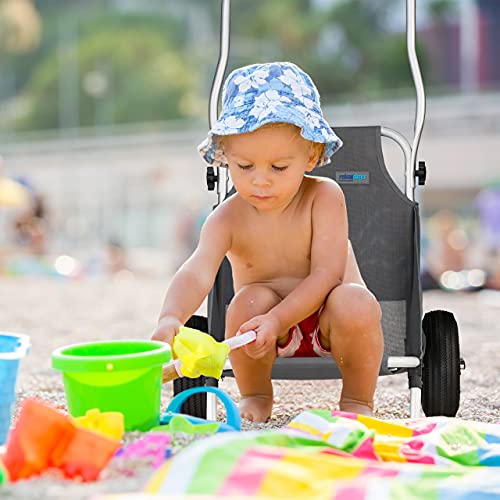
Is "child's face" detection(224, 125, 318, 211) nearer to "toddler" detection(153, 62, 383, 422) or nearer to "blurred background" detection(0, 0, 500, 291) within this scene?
"toddler" detection(153, 62, 383, 422)

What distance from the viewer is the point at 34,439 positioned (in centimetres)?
139

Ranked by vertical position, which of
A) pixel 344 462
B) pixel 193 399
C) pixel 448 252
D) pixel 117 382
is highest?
pixel 117 382

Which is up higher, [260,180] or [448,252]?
[260,180]

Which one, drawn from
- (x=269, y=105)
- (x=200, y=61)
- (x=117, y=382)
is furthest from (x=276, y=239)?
(x=200, y=61)

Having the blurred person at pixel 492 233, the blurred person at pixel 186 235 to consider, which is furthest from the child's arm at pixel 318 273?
the blurred person at pixel 186 235

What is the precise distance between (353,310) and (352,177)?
65cm

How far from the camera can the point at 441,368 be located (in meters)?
2.32

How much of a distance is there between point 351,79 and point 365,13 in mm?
3784

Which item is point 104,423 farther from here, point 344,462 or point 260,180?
point 260,180

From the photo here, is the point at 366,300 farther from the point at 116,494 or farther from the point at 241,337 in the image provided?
the point at 116,494

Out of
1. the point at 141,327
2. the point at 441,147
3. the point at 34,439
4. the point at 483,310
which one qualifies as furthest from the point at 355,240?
the point at 441,147

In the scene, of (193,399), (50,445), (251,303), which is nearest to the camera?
(50,445)

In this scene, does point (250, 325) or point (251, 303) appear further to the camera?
point (251, 303)

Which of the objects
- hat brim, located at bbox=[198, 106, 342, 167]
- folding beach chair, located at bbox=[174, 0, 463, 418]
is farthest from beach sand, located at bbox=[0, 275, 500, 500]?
hat brim, located at bbox=[198, 106, 342, 167]
